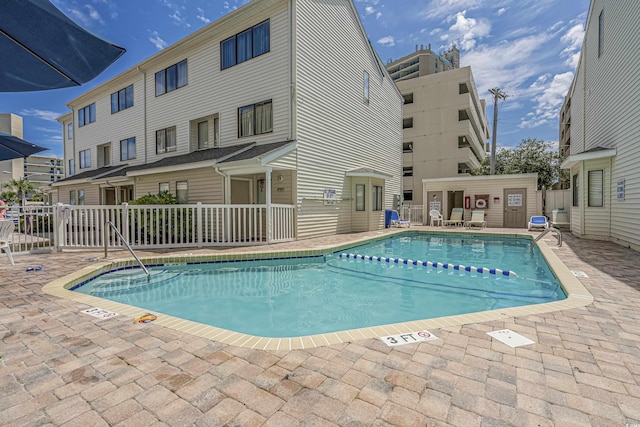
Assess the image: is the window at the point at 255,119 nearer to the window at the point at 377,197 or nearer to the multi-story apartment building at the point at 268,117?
the multi-story apartment building at the point at 268,117

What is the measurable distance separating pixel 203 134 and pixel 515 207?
16.5 m

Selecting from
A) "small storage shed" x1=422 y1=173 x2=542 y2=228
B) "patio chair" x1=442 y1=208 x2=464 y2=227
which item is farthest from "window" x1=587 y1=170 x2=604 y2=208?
"patio chair" x1=442 y1=208 x2=464 y2=227

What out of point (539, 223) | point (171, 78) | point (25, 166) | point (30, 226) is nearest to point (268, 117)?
point (171, 78)

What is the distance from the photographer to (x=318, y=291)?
6.17 meters

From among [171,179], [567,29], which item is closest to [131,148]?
[171,179]

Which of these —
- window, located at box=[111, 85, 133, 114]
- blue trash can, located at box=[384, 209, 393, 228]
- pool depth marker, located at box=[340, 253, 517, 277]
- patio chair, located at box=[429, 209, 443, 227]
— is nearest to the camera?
pool depth marker, located at box=[340, 253, 517, 277]

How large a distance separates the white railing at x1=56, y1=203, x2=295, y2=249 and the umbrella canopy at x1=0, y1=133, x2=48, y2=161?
1.88 m

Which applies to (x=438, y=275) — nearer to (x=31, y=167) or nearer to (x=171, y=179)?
(x=171, y=179)

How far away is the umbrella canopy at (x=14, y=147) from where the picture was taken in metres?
5.93

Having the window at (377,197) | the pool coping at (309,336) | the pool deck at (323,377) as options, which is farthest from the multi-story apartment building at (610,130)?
the window at (377,197)

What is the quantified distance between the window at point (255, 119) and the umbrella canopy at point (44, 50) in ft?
24.4

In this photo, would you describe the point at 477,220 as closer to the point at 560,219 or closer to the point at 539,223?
the point at 539,223

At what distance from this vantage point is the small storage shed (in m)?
15.8

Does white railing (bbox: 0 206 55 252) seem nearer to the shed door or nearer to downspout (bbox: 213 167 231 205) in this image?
downspout (bbox: 213 167 231 205)
